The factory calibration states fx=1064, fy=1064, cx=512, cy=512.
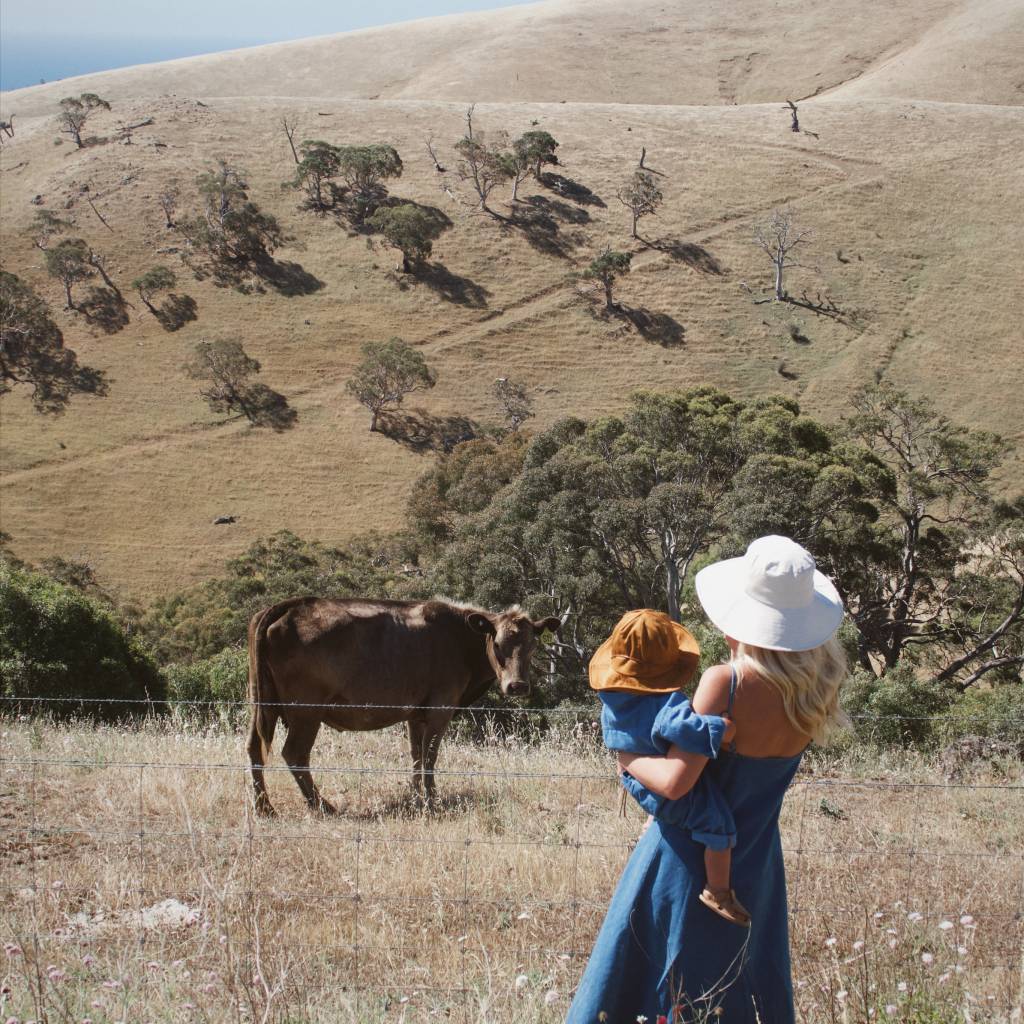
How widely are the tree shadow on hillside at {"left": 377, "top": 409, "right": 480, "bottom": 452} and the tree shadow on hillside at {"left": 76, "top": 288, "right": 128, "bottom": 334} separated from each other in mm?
20139

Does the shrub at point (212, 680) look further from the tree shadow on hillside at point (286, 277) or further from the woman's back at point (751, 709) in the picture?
the tree shadow on hillside at point (286, 277)

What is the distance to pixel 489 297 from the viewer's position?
7325 cm

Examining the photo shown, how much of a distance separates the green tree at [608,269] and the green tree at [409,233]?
11.6 m

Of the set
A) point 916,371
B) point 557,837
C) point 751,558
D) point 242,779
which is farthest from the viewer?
point 916,371

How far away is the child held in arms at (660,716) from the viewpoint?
125 inches

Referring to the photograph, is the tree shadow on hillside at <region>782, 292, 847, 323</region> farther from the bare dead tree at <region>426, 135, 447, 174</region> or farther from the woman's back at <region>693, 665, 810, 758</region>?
the woman's back at <region>693, 665, 810, 758</region>

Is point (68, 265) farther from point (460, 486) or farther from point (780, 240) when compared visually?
point (780, 240)

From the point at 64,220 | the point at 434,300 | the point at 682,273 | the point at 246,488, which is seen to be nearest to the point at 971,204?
the point at 682,273

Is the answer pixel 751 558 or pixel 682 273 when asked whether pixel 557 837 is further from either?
pixel 682 273

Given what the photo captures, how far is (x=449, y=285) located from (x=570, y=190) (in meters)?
17.5

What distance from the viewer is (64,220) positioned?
253 feet

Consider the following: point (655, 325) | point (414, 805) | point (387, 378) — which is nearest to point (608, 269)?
point (655, 325)

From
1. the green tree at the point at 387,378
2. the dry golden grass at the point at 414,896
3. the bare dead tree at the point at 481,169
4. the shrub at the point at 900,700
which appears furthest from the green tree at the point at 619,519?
the bare dead tree at the point at 481,169

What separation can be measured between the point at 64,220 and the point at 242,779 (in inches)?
3100
